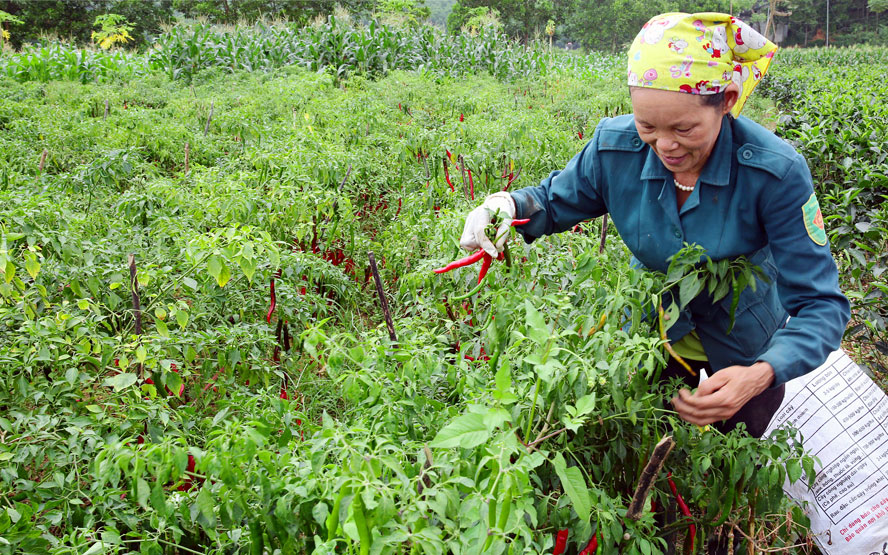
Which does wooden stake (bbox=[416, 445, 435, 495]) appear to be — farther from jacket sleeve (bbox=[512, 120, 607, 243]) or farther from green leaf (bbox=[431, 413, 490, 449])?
jacket sleeve (bbox=[512, 120, 607, 243])

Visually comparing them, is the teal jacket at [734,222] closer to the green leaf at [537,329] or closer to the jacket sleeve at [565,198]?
the jacket sleeve at [565,198]

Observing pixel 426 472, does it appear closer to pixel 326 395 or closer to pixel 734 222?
pixel 734 222

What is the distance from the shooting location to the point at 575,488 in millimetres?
1252

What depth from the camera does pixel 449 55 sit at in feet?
46.8

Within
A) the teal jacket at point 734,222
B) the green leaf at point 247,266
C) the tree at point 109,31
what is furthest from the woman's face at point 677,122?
the tree at point 109,31

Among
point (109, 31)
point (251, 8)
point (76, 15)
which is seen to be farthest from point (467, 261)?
point (251, 8)

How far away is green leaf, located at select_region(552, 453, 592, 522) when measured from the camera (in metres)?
1.21

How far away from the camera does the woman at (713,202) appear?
155 cm

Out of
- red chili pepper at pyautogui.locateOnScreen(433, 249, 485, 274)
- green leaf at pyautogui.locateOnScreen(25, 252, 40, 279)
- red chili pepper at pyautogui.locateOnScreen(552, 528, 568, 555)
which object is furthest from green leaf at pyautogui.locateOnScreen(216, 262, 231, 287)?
red chili pepper at pyautogui.locateOnScreen(552, 528, 568, 555)

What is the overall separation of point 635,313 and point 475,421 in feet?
1.82

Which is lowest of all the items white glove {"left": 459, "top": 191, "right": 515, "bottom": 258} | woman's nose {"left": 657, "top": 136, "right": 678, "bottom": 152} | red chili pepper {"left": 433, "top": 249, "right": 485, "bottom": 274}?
red chili pepper {"left": 433, "top": 249, "right": 485, "bottom": 274}

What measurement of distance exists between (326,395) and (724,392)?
1.69 metres

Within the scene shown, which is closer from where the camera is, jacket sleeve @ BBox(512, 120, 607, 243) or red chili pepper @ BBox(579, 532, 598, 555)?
red chili pepper @ BBox(579, 532, 598, 555)

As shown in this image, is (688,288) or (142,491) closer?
(142,491)
